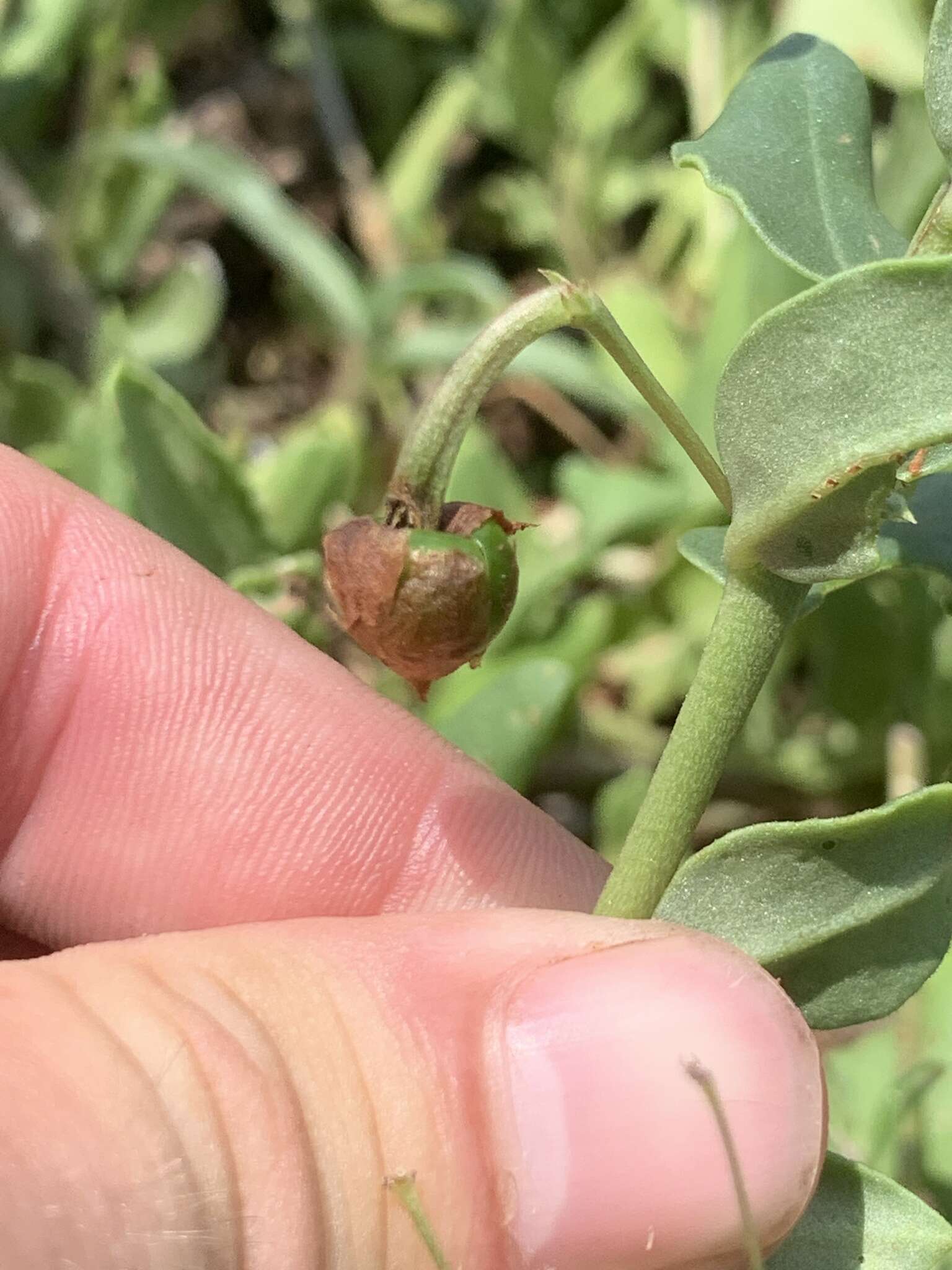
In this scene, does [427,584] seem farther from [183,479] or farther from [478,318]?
[478,318]

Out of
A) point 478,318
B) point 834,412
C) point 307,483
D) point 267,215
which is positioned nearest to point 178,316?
point 267,215

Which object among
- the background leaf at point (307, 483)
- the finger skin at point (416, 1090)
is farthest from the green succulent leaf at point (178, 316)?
the finger skin at point (416, 1090)

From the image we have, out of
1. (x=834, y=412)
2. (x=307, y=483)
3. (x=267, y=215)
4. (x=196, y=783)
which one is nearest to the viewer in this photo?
(x=834, y=412)

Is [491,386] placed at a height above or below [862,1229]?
above

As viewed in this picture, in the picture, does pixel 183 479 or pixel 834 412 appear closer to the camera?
pixel 834 412

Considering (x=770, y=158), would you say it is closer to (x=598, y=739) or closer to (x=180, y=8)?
(x=598, y=739)

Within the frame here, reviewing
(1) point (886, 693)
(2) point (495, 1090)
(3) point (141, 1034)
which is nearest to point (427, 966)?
(2) point (495, 1090)

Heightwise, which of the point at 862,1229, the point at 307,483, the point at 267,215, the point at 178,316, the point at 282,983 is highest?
the point at 267,215
